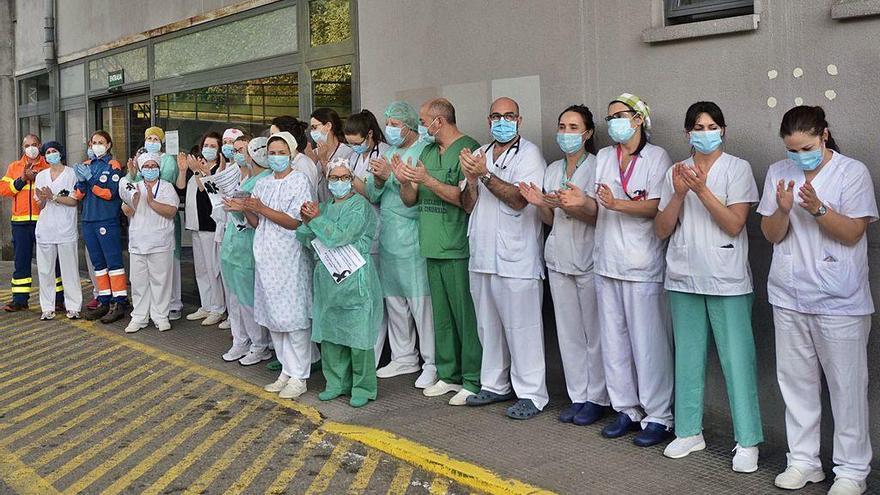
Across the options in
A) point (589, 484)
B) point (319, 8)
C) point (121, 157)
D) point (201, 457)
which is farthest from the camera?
point (121, 157)

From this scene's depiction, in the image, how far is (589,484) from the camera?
433cm

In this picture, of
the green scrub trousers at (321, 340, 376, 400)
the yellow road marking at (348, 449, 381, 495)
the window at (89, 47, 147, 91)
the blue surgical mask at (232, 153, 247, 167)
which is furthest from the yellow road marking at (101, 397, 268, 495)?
the window at (89, 47, 147, 91)

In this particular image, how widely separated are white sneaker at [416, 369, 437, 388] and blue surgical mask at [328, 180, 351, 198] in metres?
1.45

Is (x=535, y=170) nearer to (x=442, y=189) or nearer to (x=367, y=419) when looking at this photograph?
(x=442, y=189)

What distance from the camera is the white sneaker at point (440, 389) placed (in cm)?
600

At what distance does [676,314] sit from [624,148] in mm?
987

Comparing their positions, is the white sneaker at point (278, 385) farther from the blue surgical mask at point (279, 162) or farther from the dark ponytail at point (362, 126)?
the dark ponytail at point (362, 126)

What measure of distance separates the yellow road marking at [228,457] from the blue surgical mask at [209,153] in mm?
3106

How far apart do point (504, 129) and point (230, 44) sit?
5534mm

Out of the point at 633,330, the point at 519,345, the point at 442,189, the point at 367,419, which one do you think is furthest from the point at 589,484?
the point at 442,189

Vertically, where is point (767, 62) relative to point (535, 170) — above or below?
above

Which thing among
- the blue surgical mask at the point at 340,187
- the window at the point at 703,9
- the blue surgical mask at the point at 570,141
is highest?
the window at the point at 703,9

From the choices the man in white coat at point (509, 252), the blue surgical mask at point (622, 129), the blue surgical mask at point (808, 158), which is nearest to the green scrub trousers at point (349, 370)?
the man in white coat at point (509, 252)

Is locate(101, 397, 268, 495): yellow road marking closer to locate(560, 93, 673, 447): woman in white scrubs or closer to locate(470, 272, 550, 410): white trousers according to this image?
locate(470, 272, 550, 410): white trousers
